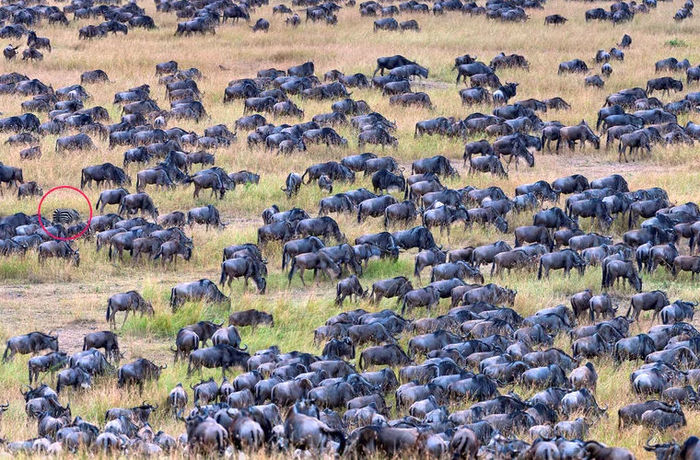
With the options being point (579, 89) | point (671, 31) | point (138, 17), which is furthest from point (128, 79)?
point (671, 31)

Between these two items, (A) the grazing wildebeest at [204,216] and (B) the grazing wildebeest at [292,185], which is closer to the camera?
(A) the grazing wildebeest at [204,216]

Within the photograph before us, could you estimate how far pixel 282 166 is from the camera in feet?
86.1

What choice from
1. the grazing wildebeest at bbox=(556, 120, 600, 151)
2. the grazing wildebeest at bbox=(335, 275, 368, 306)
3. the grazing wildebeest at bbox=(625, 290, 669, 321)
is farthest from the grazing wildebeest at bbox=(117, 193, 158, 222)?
the grazing wildebeest at bbox=(556, 120, 600, 151)

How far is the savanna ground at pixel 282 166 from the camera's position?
55.0 feet

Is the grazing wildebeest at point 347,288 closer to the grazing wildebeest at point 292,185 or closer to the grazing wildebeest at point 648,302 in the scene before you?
the grazing wildebeest at point 648,302

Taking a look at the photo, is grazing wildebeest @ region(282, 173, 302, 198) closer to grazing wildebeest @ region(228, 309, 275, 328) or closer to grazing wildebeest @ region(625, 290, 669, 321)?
grazing wildebeest @ region(228, 309, 275, 328)

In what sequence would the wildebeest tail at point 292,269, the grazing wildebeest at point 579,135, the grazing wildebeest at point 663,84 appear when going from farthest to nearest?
the grazing wildebeest at point 663,84, the grazing wildebeest at point 579,135, the wildebeest tail at point 292,269

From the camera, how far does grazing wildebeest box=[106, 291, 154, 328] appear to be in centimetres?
1731

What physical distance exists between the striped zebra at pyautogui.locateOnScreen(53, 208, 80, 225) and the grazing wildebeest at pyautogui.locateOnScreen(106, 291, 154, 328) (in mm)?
4980

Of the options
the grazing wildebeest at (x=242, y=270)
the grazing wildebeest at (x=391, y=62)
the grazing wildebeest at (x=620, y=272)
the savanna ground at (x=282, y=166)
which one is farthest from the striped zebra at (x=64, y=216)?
the grazing wildebeest at (x=391, y=62)

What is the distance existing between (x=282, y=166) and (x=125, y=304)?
9367mm

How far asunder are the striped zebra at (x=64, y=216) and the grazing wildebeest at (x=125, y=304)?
4980 mm

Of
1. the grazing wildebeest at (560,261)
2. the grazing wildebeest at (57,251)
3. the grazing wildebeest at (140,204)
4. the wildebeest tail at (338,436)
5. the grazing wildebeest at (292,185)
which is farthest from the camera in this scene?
the grazing wildebeest at (292,185)

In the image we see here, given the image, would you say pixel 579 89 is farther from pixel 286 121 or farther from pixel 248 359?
pixel 248 359
